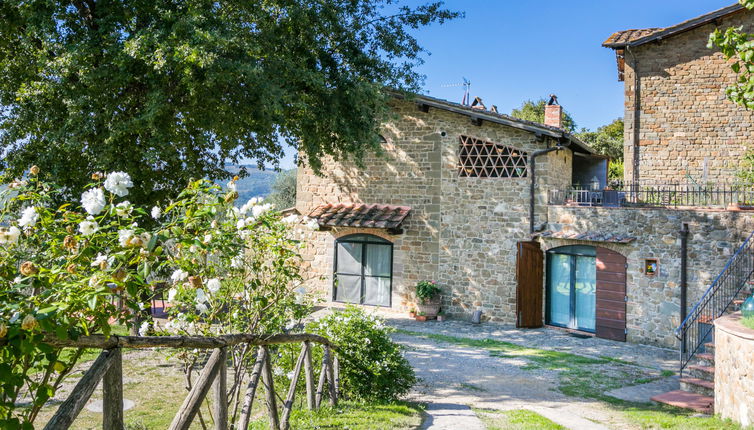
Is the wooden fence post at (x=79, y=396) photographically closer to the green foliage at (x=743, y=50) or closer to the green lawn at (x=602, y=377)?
the green lawn at (x=602, y=377)

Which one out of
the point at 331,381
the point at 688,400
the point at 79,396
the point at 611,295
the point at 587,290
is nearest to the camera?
the point at 79,396

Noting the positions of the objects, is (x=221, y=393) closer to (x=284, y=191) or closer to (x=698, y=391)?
(x=698, y=391)

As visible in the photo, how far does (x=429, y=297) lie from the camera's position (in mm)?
13656

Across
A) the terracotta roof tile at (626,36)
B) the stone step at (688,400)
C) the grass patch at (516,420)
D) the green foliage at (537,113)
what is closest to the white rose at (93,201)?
the grass patch at (516,420)

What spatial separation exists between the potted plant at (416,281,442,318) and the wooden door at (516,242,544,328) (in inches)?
77.8

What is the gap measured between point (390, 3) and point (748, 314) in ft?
28.3

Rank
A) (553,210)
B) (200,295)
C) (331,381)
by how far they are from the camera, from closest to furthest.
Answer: (200,295) → (331,381) → (553,210)

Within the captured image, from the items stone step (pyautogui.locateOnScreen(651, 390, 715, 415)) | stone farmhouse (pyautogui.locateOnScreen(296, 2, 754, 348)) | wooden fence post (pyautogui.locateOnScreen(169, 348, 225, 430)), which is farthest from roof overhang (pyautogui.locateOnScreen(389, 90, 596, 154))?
wooden fence post (pyautogui.locateOnScreen(169, 348, 225, 430))

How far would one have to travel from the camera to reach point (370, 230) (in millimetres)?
14555

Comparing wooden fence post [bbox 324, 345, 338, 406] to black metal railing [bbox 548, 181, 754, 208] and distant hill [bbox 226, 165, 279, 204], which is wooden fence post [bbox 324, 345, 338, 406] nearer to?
distant hill [bbox 226, 165, 279, 204]

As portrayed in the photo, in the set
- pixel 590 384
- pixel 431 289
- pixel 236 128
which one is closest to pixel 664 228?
pixel 590 384

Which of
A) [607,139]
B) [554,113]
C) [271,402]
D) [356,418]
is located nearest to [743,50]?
[356,418]

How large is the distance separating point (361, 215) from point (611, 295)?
620cm

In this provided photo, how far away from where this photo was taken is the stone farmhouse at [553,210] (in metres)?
11.1
